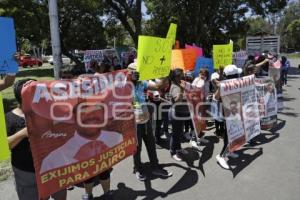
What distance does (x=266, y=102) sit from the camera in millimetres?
7895

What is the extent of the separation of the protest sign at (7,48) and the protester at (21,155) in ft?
1.83

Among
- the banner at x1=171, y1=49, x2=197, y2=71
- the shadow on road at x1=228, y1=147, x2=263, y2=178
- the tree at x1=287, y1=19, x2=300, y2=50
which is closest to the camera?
the shadow on road at x1=228, y1=147, x2=263, y2=178

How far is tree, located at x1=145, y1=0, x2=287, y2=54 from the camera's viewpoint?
25.2 meters

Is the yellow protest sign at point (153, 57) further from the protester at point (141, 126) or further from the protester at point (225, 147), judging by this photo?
the protester at point (225, 147)

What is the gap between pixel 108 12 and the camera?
2708cm

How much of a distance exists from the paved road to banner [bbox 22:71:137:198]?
808 mm

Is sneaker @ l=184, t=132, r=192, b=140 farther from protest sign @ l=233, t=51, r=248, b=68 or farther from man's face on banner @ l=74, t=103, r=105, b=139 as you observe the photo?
protest sign @ l=233, t=51, r=248, b=68

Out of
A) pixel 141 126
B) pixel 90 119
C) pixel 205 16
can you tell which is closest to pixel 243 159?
pixel 141 126

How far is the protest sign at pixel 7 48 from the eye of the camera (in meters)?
4.00

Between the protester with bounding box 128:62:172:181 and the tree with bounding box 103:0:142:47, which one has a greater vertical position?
the tree with bounding box 103:0:142:47

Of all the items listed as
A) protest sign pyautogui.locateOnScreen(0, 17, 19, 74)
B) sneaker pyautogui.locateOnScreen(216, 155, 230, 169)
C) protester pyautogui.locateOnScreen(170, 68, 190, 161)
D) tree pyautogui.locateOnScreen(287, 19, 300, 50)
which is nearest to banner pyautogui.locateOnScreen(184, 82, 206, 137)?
protester pyautogui.locateOnScreen(170, 68, 190, 161)

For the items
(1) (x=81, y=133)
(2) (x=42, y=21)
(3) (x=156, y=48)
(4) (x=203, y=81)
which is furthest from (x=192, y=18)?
(1) (x=81, y=133)

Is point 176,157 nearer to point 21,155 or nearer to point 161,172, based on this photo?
point 161,172

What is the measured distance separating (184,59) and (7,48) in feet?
18.3
